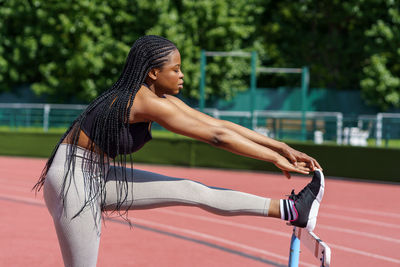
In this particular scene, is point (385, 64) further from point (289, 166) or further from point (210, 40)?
point (289, 166)

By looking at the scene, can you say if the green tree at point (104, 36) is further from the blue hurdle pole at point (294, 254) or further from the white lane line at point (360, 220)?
the blue hurdle pole at point (294, 254)

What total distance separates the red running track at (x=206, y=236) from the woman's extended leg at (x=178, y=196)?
8.39ft

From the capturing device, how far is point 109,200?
11.9 feet

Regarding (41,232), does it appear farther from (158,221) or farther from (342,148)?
(342,148)

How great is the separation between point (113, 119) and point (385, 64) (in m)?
27.5

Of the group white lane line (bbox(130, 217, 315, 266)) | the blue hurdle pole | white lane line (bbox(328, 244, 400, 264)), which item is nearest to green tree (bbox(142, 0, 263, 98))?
white lane line (bbox(130, 217, 315, 266))

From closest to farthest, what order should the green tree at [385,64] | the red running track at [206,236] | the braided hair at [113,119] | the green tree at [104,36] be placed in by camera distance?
the braided hair at [113,119] < the red running track at [206,236] < the green tree at [385,64] < the green tree at [104,36]

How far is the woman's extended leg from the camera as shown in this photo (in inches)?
135

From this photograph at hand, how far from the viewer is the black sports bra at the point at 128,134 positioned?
341 centimetres

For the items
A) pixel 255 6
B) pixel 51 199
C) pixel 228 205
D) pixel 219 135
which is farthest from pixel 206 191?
pixel 255 6

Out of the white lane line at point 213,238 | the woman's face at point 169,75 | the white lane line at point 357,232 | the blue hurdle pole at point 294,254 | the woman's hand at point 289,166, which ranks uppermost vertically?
the woman's face at point 169,75

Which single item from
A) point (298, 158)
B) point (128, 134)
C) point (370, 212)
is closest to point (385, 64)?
point (370, 212)

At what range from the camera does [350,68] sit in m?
32.4

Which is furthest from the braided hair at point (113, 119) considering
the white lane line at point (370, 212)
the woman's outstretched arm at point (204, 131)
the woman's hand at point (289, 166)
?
the white lane line at point (370, 212)
